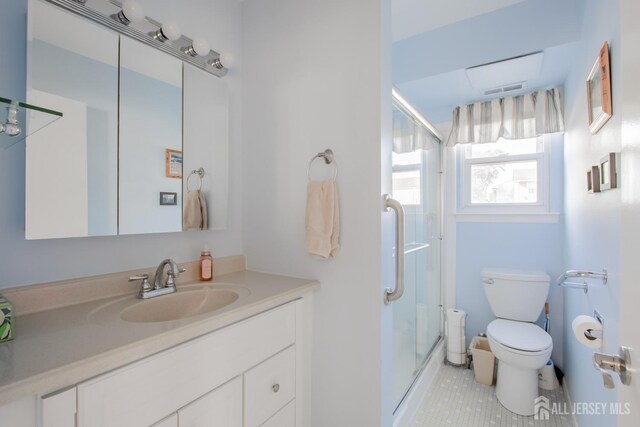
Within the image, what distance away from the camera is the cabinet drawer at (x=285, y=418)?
1.15 m

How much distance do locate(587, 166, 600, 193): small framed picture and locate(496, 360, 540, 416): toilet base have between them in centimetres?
125

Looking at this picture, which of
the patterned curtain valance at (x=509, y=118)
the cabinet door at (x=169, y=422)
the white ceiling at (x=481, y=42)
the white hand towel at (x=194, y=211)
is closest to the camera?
the cabinet door at (x=169, y=422)

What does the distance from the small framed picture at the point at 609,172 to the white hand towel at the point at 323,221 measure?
105 cm

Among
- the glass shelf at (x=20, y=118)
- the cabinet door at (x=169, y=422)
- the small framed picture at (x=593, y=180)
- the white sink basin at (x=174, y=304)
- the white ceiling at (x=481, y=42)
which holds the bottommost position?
the cabinet door at (x=169, y=422)

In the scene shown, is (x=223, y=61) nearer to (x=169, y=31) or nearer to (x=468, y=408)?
(x=169, y=31)

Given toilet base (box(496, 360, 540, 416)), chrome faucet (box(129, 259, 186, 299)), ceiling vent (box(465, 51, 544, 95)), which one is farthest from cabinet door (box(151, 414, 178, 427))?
ceiling vent (box(465, 51, 544, 95))

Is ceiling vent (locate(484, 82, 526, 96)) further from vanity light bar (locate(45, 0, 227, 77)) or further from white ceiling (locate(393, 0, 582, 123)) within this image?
vanity light bar (locate(45, 0, 227, 77))

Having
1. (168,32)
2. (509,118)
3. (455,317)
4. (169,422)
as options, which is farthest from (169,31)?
(455,317)

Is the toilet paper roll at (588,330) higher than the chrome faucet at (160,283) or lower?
lower

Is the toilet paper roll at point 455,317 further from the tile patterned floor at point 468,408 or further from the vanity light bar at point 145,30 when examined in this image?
the vanity light bar at point 145,30

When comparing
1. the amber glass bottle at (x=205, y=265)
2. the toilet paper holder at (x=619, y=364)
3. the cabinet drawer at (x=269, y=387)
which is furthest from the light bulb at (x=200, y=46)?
the toilet paper holder at (x=619, y=364)

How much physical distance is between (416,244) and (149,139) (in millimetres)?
1869

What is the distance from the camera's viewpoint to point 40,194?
0.95 m

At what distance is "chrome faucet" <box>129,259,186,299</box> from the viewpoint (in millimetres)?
1144
